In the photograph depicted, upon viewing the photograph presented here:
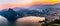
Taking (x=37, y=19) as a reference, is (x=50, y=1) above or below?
above

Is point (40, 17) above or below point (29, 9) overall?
below

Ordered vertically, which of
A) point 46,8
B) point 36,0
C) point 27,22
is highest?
point 36,0

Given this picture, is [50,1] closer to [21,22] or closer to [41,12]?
[41,12]

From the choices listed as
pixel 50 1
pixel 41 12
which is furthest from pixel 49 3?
pixel 41 12

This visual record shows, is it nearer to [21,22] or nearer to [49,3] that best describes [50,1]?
[49,3]

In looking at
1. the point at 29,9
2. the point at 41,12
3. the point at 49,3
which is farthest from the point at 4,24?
the point at 49,3

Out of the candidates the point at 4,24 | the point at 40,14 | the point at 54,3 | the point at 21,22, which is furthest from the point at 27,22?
the point at 54,3

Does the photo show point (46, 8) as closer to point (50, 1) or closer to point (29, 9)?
point (50, 1)
